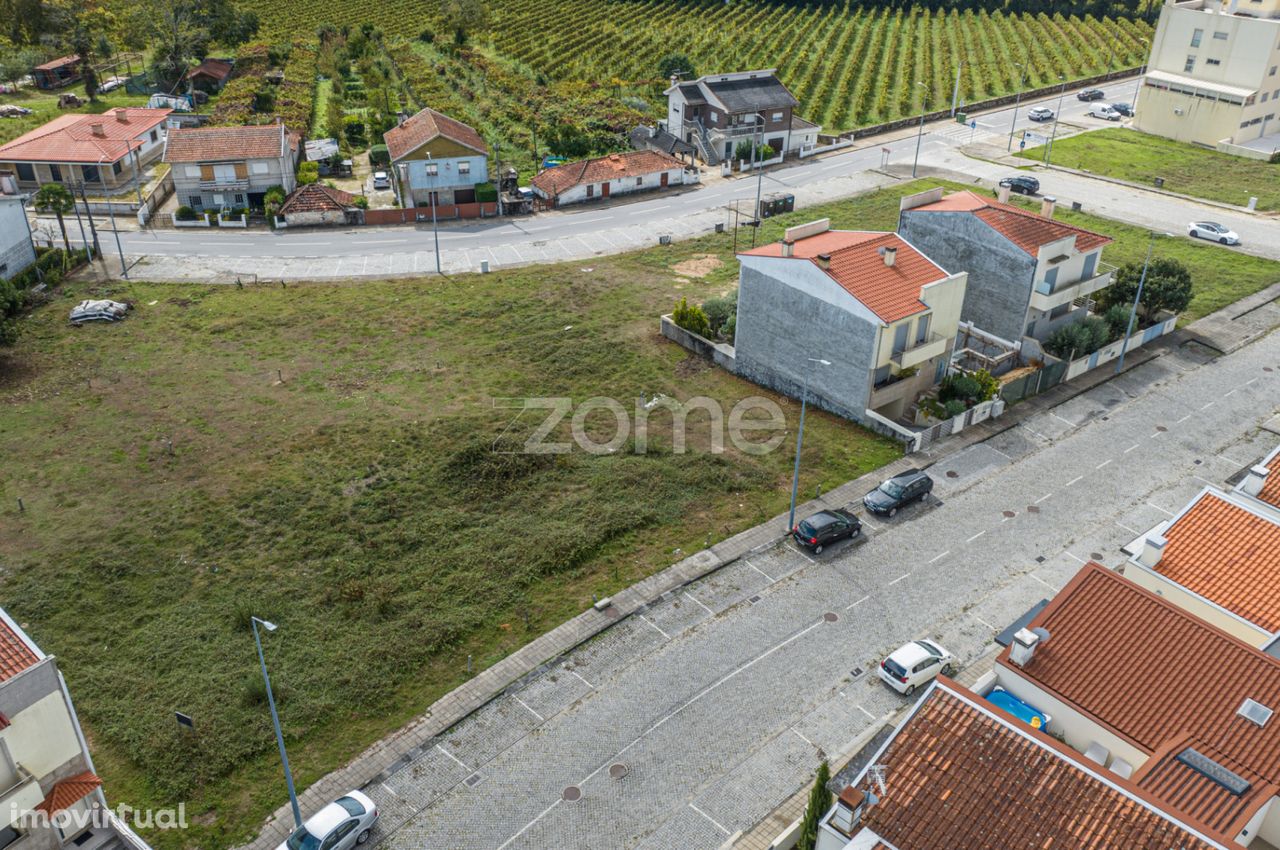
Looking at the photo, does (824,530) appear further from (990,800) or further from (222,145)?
(222,145)

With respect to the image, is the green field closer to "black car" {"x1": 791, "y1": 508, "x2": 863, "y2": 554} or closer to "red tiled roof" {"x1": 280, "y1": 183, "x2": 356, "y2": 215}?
"black car" {"x1": 791, "y1": 508, "x2": 863, "y2": 554}

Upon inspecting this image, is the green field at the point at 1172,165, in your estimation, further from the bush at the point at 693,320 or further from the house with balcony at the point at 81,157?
the house with balcony at the point at 81,157

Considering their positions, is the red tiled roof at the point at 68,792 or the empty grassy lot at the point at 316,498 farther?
the empty grassy lot at the point at 316,498

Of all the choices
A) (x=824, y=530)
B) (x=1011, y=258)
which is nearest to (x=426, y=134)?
(x=1011, y=258)

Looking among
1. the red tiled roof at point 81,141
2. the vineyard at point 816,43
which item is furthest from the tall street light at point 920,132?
the red tiled roof at point 81,141

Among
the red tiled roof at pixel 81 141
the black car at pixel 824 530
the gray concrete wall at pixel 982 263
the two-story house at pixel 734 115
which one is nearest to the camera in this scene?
the black car at pixel 824 530

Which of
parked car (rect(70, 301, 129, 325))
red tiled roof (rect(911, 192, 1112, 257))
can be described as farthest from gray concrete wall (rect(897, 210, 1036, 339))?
parked car (rect(70, 301, 129, 325))
